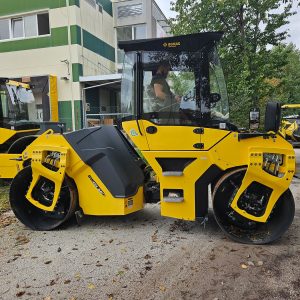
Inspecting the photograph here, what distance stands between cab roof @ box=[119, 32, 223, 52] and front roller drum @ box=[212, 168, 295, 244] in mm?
1606

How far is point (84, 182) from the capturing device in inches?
197

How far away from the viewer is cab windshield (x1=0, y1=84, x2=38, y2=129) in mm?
8530

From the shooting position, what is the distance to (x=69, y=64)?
650 inches

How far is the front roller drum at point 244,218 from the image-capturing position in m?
4.43

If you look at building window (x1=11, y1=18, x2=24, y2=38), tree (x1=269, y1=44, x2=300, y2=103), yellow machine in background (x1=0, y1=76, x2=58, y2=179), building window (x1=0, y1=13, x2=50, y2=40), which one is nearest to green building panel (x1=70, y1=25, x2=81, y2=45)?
building window (x1=0, y1=13, x2=50, y2=40)

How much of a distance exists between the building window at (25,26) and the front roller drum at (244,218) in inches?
585

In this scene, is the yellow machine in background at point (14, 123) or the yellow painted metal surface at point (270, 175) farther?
the yellow machine in background at point (14, 123)

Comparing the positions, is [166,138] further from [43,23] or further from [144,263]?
[43,23]

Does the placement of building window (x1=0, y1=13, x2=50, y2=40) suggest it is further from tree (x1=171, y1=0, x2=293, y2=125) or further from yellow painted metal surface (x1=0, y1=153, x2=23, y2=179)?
yellow painted metal surface (x1=0, y1=153, x2=23, y2=179)

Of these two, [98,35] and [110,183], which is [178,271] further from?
[98,35]

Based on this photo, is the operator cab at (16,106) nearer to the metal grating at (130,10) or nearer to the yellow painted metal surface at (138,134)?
the yellow painted metal surface at (138,134)

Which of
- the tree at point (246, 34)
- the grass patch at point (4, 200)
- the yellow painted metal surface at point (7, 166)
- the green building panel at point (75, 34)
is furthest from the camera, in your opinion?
the green building panel at point (75, 34)

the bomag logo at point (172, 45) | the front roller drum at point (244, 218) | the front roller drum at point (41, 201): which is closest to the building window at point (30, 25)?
the front roller drum at point (41, 201)

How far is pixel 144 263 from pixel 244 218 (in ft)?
4.65
